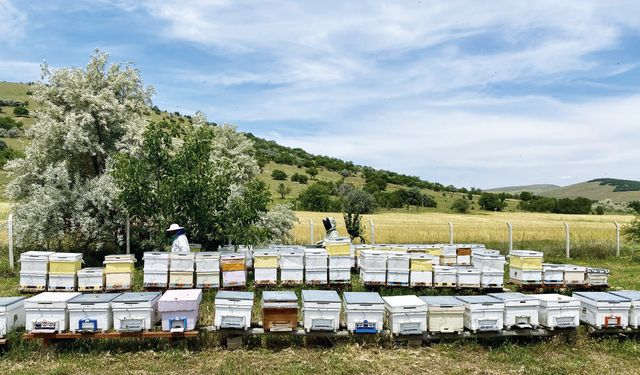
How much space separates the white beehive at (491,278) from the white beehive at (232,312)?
21.9 feet

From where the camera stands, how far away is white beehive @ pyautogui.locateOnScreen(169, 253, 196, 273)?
11422 mm

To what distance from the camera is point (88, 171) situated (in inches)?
731

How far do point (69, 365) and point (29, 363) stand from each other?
0.71m

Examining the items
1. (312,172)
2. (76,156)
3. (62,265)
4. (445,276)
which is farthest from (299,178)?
(62,265)

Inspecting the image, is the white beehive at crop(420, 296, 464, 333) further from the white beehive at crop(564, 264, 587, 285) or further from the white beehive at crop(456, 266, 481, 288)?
the white beehive at crop(564, 264, 587, 285)

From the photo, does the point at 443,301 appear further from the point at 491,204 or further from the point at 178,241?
the point at 491,204

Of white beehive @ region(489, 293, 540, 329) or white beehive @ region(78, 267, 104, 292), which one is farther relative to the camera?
white beehive @ region(78, 267, 104, 292)

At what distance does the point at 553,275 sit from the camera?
41.8 ft

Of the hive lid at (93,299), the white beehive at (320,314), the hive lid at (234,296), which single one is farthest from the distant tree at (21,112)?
the white beehive at (320,314)

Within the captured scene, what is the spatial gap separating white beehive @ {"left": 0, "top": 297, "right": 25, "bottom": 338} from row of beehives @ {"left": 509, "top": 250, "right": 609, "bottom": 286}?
11377 millimetres

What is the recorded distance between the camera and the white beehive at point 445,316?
8.34 metres

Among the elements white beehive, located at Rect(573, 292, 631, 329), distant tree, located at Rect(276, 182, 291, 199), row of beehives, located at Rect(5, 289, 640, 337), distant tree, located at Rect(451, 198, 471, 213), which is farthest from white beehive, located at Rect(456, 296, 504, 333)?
distant tree, located at Rect(451, 198, 471, 213)

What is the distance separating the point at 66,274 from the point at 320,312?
22.8 ft

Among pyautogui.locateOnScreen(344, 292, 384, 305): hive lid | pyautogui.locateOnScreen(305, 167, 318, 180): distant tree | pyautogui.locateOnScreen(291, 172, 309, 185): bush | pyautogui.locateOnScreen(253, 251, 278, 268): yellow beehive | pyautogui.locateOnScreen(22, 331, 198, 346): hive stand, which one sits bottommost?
pyautogui.locateOnScreen(22, 331, 198, 346): hive stand
